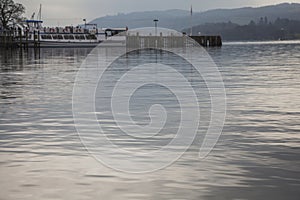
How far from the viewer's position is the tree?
12075 cm

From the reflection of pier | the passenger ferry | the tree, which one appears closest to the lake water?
the tree

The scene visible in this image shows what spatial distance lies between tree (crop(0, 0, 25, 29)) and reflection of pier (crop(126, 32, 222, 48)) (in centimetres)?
2882

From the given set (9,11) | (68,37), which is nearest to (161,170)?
(9,11)

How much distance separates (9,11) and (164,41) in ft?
156

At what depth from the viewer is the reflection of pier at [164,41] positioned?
14062 cm

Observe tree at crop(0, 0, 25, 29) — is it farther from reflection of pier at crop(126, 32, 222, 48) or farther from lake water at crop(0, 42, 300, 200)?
lake water at crop(0, 42, 300, 200)

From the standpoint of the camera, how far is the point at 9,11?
123 meters

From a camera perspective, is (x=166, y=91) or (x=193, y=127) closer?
(x=193, y=127)

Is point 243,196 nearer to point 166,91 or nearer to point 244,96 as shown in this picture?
point 244,96

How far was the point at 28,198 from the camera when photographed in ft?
23.2

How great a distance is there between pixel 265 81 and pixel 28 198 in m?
20.6

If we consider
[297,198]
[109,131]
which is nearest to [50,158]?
[109,131]

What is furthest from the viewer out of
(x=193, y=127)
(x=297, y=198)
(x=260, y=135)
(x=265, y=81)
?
(x=265, y=81)

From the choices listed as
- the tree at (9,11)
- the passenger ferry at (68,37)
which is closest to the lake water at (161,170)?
the tree at (9,11)
